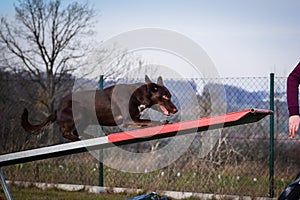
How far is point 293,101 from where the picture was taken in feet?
10.3

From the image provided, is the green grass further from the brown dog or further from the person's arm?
the person's arm

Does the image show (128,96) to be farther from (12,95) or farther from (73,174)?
(12,95)

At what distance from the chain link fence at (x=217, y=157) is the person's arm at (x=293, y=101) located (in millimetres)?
4002

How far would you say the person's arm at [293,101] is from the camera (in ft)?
10.2

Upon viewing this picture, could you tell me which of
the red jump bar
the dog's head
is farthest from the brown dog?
the red jump bar

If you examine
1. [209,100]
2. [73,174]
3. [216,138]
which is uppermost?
[209,100]

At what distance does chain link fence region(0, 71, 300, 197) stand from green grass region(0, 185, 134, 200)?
22.6 inches

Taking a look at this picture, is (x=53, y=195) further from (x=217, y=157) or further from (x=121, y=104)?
(x=121, y=104)

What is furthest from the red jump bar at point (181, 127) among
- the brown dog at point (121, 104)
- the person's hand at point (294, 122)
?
the person's hand at point (294, 122)

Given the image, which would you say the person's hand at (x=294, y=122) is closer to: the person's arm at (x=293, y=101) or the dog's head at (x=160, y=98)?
the person's arm at (x=293, y=101)

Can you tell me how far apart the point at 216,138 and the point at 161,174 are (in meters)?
0.98

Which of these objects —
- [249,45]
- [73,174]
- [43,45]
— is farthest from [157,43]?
[43,45]

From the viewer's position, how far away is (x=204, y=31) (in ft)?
→ 26.9

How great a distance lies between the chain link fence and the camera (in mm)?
7562
